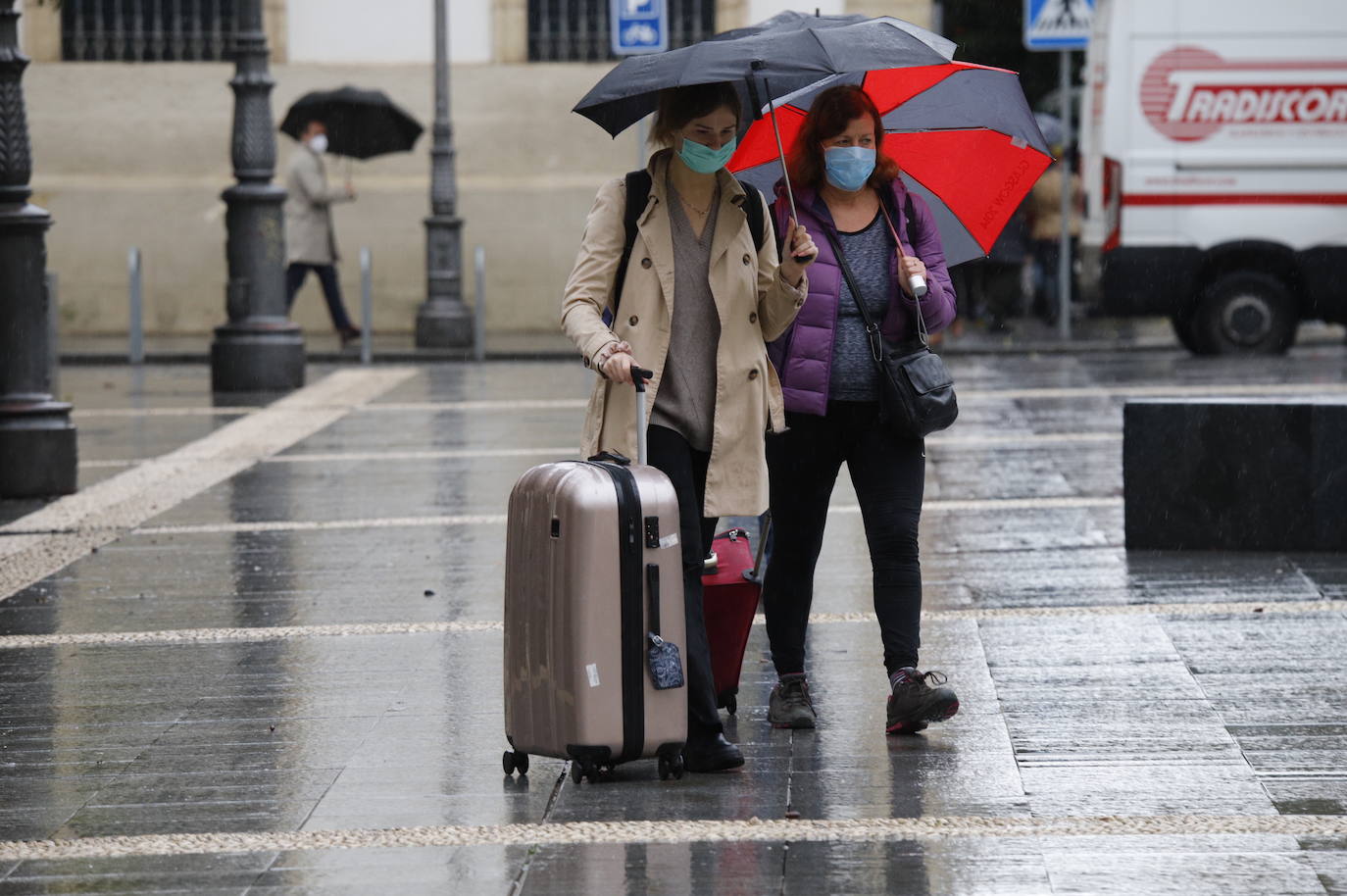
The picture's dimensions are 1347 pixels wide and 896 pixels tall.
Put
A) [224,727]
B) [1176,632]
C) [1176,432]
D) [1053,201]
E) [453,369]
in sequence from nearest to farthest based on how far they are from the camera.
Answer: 1. [224,727]
2. [1176,632]
3. [1176,432]
4. [453,369]
5. [1053,201]

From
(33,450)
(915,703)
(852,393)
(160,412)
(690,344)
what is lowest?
(160,412)

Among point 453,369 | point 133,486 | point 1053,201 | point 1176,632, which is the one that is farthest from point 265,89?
point 1176,632

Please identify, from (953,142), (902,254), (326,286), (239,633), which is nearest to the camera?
(902,254)

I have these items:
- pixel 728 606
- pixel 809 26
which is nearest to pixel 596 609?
pixel 728 606

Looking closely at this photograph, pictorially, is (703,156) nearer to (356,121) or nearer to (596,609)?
(596,609)

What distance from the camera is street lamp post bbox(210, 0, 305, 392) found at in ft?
50.5

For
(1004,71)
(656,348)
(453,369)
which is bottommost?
(453,369)

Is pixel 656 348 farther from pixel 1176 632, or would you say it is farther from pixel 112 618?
pixel 112 618

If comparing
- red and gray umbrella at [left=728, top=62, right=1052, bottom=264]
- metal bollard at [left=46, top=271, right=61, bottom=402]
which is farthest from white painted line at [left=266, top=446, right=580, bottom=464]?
red and gray umbrella at [left=728, top=62, right=1052, bottom=264]

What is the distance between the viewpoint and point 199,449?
1186 centimetres

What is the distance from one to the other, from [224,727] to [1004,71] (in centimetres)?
270

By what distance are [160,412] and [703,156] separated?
9476 millimetres

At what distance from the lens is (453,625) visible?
6.93m

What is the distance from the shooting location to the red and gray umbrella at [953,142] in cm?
589
